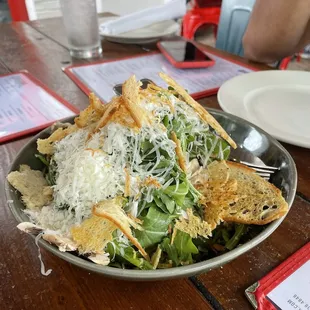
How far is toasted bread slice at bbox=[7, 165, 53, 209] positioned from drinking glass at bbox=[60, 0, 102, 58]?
0.81 m

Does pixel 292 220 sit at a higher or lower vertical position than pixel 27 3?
higher

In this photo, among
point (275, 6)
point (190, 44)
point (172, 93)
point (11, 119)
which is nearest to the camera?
point (172, 93)

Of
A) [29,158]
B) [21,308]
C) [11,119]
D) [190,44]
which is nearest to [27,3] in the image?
[190,44]

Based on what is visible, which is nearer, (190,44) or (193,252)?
(193,252)

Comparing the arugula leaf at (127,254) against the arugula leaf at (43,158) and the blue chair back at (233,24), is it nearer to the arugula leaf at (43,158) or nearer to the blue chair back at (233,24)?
the arugula leaf at (43,158)

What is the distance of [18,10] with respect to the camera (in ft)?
10.3

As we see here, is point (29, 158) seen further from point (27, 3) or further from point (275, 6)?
point (27, 3)

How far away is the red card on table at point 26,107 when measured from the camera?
2.54 feet

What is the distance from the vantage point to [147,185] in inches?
16.5

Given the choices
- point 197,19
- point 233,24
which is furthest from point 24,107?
point 197,19

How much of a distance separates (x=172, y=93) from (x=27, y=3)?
130 inches

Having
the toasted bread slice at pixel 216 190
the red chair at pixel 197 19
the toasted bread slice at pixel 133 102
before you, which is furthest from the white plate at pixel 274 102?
the red chair at pixel 197 19

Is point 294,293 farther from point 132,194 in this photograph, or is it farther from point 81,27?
point 81,27

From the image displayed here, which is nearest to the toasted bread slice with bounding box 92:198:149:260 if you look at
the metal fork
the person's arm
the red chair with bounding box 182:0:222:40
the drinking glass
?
the metal fork
